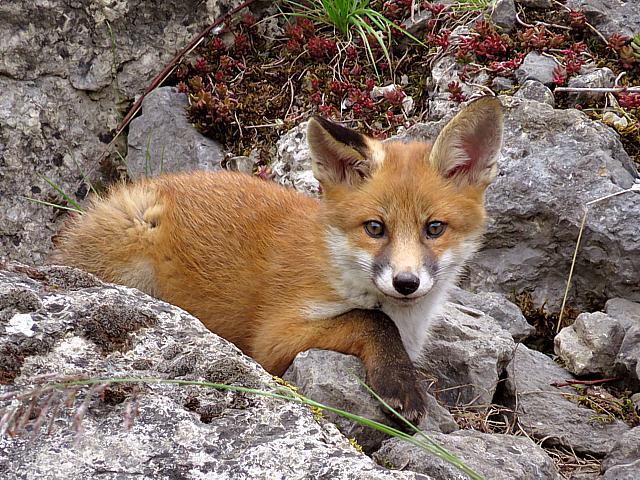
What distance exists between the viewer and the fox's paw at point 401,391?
12.3 ft

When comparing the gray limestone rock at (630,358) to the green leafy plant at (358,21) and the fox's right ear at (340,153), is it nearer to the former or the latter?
the fox's right ear at (340,153)

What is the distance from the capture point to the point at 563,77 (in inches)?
258

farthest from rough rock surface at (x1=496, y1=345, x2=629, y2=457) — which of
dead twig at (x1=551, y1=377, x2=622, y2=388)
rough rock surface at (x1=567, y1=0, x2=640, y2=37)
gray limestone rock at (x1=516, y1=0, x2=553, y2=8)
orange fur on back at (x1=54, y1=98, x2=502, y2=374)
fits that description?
gray limestone rock at (x1=516, y1=0, x2=553, y2=8)

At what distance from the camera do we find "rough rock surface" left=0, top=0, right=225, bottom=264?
267 inches

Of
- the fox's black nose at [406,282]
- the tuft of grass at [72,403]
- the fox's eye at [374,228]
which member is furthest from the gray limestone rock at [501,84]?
the tuft of grass at [72,403]

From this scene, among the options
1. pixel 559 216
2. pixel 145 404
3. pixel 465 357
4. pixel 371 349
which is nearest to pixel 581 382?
pixel 465 357

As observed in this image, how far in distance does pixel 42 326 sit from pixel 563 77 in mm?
4862

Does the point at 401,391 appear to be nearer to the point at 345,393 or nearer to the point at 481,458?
the point at 345,393

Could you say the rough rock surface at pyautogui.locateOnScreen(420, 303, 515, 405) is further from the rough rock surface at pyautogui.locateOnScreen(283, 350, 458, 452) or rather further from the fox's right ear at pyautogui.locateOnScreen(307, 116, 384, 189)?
the fox's right ear at pyautogui.locateOnScreen(307, 116, 384, 189)

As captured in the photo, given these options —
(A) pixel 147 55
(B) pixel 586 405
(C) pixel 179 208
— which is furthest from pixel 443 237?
(A) pixel 147 55

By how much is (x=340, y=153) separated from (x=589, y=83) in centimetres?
308

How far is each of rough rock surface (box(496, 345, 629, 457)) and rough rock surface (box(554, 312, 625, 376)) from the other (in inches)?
4.1

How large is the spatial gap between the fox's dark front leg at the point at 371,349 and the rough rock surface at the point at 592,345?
142 centimetres

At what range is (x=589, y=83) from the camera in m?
6.55
